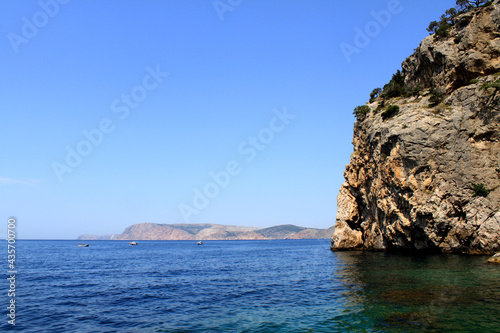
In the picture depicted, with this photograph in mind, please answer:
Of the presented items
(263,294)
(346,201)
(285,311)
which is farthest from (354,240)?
(285,311)

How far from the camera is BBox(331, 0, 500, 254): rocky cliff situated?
47.4 metres

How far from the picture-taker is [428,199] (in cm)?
5022

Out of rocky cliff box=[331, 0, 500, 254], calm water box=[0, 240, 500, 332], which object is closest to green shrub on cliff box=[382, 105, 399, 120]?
rocky cliff box=[331, 0, 500, 254]

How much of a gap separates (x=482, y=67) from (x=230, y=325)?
5912 centimetres

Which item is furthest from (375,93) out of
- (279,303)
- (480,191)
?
(279,303)

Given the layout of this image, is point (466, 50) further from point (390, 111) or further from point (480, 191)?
point (480, 191)

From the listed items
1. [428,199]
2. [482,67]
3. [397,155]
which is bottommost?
[428,199]

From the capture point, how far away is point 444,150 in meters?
50.1

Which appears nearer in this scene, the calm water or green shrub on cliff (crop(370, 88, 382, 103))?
the calm water

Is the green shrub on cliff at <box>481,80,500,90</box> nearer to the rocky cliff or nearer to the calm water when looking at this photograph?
the rocky cliff

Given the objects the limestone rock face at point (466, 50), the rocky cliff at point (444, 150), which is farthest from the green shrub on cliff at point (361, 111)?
the limestone rock face at point (466, 50)

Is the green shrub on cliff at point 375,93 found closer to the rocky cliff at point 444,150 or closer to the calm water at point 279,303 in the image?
the rocky cliff at point 444,150

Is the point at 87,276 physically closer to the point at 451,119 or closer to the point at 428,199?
the point at 428,199

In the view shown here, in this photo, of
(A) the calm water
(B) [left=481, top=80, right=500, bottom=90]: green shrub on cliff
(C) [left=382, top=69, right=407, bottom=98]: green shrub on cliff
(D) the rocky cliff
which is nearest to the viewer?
(A) the calm water
